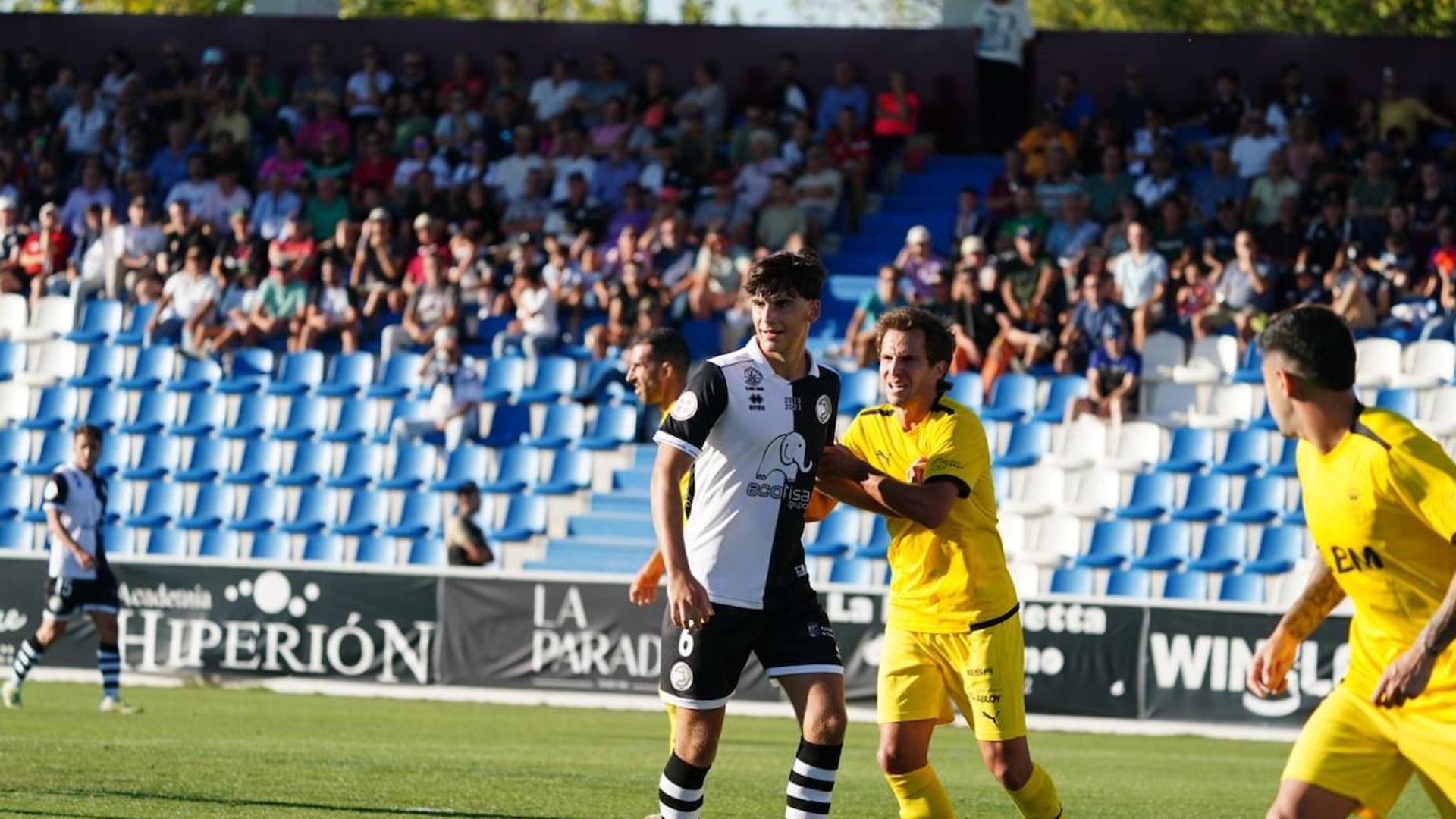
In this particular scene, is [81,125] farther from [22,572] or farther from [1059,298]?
[1059,298]

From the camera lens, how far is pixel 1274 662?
643 centimetres

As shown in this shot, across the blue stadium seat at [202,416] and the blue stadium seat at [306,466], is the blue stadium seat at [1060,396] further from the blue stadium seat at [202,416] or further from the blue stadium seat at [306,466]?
the blue stadium seat at [202,416]

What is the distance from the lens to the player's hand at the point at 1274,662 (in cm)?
640

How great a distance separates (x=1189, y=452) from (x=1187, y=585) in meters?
1.76

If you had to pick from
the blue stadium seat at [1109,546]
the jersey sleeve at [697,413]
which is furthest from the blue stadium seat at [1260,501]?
the jersey sleeve at [697,413]

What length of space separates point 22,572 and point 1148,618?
10793mm

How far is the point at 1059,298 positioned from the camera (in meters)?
22.5

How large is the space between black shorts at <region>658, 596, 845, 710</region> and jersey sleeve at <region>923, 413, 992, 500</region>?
28.7 inches

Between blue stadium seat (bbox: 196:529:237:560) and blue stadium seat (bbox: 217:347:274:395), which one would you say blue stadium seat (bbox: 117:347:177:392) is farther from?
blue stadium seat (bbox: 196:529:237:560)

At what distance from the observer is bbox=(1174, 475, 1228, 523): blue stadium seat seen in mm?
21016

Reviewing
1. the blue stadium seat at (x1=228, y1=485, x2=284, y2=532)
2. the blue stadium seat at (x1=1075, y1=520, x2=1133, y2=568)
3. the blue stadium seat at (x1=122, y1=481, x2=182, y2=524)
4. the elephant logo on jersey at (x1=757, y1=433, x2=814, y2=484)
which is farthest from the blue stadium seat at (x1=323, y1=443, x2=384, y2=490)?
the elephant logo on jersey at (x1=757, y1=433, x2=814, y2=484)

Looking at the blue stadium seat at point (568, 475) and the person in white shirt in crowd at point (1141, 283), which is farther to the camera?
the blue stadium seat at point (568, 475)

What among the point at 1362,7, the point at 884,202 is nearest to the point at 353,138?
the point at 884,202

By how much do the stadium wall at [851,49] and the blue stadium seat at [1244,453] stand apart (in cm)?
664
